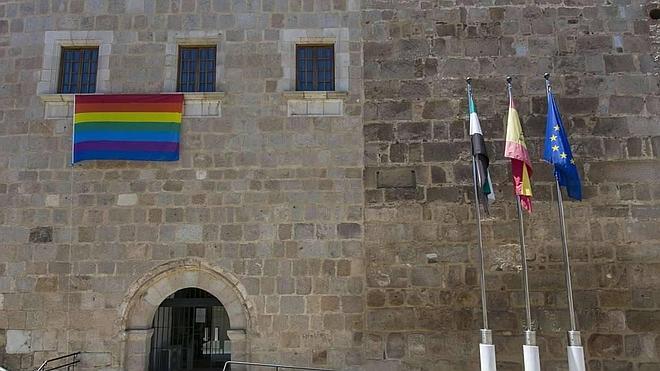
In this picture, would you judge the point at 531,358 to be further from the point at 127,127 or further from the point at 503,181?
the point at 127,127

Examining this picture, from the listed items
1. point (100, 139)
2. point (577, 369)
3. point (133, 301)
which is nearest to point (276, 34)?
point (100, 139)

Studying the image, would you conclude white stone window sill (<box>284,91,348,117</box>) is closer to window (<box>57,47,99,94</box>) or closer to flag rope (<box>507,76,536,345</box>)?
flag rope (<box>507,76,536,345</box>)

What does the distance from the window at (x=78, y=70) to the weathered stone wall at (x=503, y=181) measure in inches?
195

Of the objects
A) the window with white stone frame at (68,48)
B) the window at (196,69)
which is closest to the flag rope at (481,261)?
the window at (196,69)

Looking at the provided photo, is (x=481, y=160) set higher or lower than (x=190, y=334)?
higher

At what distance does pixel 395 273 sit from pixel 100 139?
5.54 metres

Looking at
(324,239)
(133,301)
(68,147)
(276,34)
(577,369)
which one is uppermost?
(276,34)

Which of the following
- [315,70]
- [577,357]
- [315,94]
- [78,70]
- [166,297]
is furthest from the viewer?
[78,70]

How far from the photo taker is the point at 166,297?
358 inches

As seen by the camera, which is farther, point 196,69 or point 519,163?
point 196,69

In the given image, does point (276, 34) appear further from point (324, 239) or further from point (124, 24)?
point (324, 239)

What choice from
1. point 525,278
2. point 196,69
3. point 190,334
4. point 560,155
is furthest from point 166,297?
point 560,155

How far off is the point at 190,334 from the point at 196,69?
15.8 ft

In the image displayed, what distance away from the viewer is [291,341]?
28.8ft
